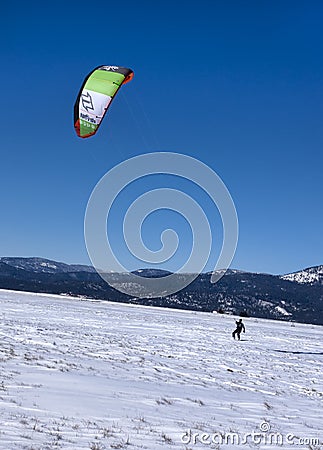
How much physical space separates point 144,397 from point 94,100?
14.0 meters

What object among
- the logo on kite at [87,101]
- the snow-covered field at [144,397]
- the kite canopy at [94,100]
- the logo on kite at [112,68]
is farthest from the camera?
the logo on kite at [112,68]

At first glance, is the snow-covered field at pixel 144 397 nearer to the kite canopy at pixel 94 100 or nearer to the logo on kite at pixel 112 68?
the kite canopy at pixel 94 100

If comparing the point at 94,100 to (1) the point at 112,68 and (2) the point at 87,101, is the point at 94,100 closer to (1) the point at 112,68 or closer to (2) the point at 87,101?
(2) the point at 87,101

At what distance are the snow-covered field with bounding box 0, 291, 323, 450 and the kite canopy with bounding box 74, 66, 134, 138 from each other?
30.0 feet

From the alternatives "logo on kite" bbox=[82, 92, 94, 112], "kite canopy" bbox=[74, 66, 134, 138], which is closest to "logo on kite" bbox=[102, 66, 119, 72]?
"kite canopy" bbox=[74, 66, 134, 138]

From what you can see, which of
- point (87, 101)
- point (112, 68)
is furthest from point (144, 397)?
point (112, 68)

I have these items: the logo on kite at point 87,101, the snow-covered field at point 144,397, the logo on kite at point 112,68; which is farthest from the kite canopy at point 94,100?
the snow-covered field at point 144,397

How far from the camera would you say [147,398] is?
436 inches

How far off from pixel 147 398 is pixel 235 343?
16.0 meters

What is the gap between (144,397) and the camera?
1114 cm

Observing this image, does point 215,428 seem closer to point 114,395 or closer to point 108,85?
point 114,395

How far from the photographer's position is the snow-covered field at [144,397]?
8273 mm

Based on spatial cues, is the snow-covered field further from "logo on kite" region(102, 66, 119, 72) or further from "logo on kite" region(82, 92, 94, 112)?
"logo on kite" region(102, 66, 119, 72)

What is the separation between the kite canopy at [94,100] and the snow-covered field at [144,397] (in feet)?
30.0
